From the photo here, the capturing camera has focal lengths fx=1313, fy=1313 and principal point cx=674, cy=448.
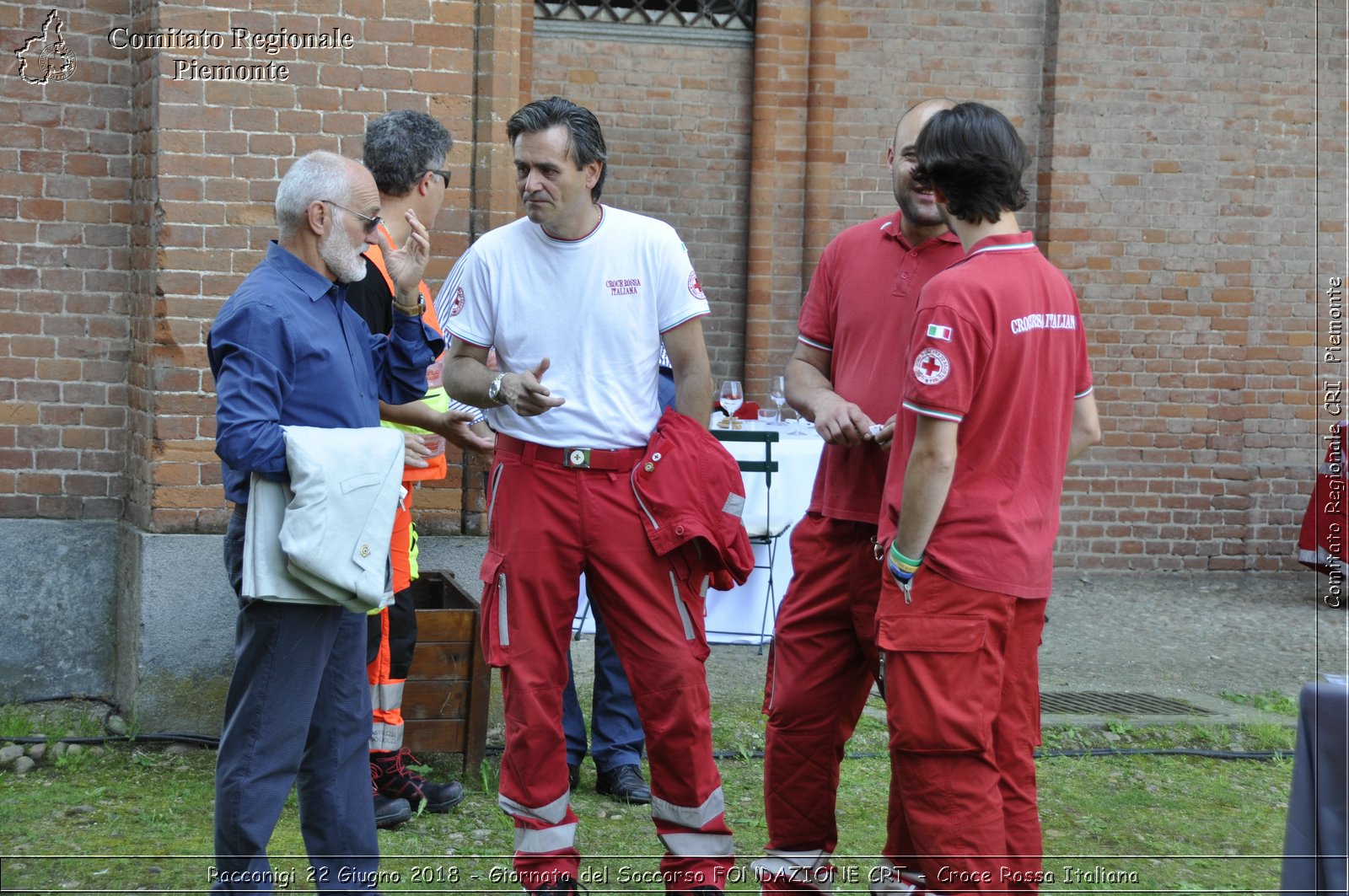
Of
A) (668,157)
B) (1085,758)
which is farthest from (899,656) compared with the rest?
(668,157)

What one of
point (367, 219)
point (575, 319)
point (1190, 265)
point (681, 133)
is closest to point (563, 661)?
point (575, 319)

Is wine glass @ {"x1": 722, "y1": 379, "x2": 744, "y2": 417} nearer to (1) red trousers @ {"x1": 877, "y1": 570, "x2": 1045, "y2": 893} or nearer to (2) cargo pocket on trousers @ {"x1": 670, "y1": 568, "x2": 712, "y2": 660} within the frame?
(2) cargo pocket on trousers @ {"x1": 670, "y1": 568, "x2": 712, "y2": 660}

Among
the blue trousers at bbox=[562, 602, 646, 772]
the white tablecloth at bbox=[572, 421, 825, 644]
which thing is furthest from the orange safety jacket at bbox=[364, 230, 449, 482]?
the white tablecloth at bbox=[572, 421, 825, 644]

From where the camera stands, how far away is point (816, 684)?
11.9 ft

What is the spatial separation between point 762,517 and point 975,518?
156 inches

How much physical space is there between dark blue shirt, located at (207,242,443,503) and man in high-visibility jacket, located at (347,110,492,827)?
2.34ft

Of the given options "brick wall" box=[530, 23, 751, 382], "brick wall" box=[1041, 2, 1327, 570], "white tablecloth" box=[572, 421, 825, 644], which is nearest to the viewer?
"white tablecloth" box=[572, 421, 825, 644]

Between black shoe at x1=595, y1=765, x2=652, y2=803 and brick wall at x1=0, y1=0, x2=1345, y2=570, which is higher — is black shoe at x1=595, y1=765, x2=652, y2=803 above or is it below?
below

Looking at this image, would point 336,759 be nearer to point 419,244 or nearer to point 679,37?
point 419,244

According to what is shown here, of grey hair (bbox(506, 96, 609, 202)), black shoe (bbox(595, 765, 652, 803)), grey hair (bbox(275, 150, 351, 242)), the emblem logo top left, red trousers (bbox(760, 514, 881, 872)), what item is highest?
the emblem logo top left

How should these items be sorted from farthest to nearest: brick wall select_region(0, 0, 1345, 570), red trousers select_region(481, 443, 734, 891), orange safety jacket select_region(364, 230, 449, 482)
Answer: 1. brick wall select_region(0, 0, 1345, 570)
2. orange safety jacket select_region(364, 230, 449, 482)
3. red trousers select_region(481, 443, 734, 891)

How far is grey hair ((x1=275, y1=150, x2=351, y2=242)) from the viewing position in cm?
333

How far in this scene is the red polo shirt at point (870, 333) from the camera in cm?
360

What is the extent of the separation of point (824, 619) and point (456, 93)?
2936 mm
